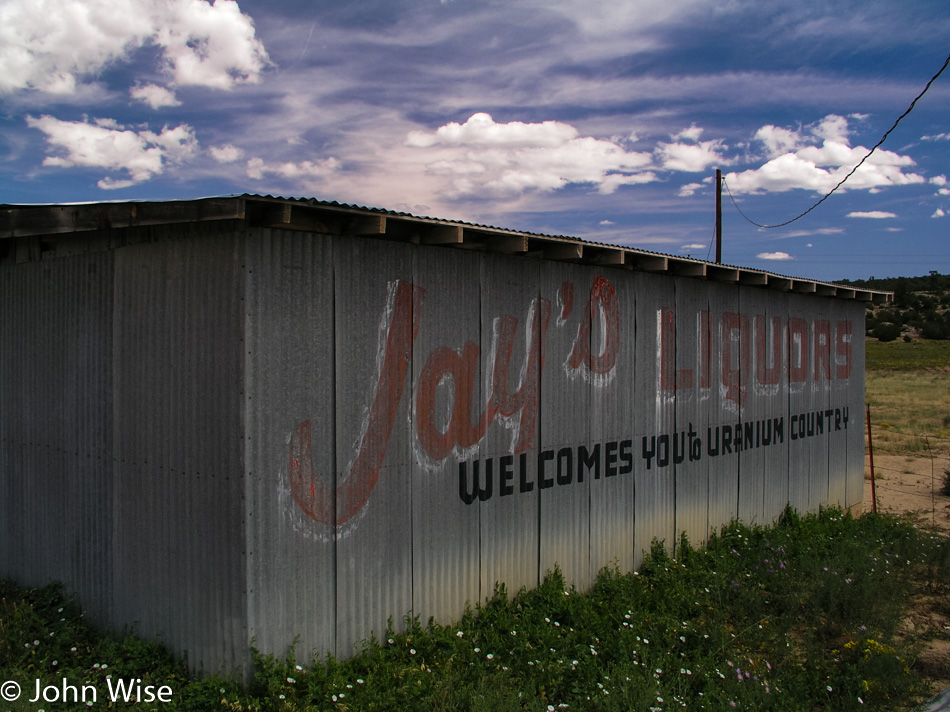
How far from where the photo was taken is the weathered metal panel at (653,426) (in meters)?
8.45

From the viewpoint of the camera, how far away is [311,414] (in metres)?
5.18

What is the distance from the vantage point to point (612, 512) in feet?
26.2

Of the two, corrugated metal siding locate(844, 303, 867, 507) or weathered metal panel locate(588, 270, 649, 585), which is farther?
corrugated metal siding locate(844, 303, 867, 507)

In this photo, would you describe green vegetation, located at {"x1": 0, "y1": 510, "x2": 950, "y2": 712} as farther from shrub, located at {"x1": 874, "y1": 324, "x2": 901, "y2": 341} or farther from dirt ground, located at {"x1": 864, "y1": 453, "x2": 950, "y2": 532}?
shrub, located at {"x1": 874, "y1": 324, "x2": 901, "y2": 341}

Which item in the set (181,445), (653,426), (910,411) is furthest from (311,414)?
(910,411)

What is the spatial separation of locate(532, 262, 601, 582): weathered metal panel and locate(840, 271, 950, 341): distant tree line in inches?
2162

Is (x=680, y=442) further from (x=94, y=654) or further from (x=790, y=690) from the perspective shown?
(x=94, y=654)

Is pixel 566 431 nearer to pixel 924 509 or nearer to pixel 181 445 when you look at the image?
pixel 181 445

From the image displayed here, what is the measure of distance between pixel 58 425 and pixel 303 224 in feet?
11.4

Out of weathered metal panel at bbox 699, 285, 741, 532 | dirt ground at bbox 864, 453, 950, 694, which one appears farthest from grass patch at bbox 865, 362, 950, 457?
weathered metal panel at bbox 699, 285, 741, 532

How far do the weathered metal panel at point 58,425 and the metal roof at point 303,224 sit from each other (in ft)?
1.31

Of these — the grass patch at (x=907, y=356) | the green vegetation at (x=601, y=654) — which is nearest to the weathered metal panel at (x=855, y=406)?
the green vegetation at (x=601, y=654)

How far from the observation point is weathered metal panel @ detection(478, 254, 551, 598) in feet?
21.6

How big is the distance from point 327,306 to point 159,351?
1423 mm
